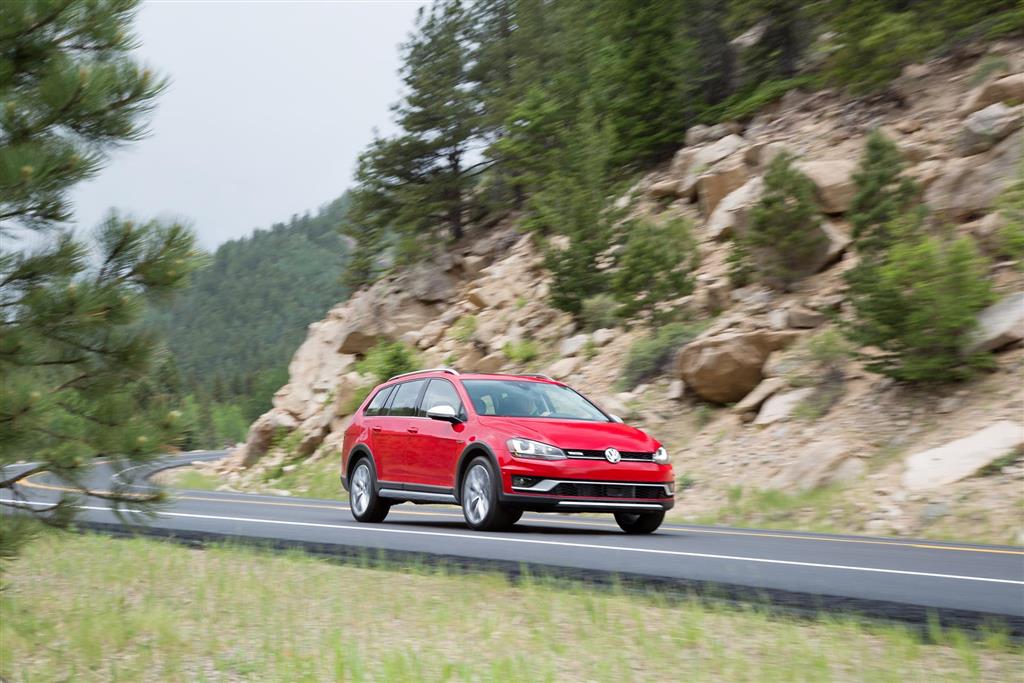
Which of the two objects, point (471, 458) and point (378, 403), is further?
point (378, 403)

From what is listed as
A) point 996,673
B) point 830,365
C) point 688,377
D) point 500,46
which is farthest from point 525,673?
point 500,46

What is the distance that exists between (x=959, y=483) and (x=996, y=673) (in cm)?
908

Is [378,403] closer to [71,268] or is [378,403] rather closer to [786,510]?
[786,510]

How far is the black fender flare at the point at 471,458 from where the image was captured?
11.9m

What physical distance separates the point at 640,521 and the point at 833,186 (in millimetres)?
12007

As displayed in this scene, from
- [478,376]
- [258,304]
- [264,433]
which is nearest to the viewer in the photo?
[478,376]

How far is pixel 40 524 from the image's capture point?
7.27 metres

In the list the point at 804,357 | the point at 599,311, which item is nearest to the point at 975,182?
the point at 804,357

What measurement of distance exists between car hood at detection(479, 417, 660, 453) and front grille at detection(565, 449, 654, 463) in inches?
1.4

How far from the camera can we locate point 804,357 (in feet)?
62.7

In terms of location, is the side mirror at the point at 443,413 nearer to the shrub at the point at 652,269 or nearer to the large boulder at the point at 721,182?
the shrub at the point at 652,269

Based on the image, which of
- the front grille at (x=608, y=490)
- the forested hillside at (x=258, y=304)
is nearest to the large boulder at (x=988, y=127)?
the front grille at (x=608, y=490)

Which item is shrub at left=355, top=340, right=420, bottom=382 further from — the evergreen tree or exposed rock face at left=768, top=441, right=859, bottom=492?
exposed rock face at left=768, top=441, right=859, bottom=492

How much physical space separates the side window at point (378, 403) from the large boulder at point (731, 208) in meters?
11.4
